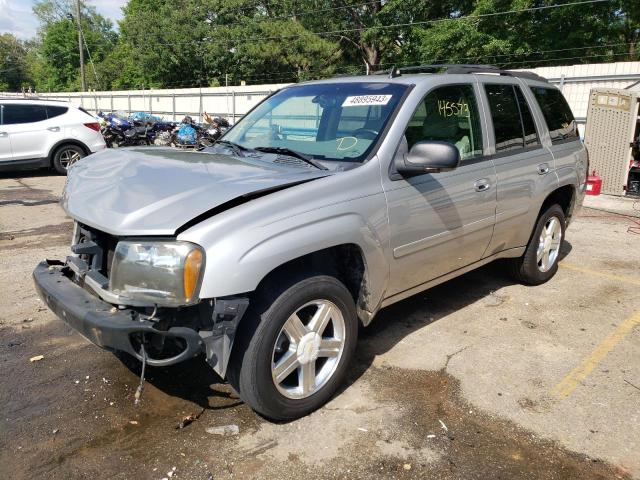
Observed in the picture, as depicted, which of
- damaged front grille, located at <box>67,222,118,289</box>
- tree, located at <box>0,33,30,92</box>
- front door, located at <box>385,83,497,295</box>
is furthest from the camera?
tree, located at <box>0,33,30,92</box>

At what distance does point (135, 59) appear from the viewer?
162 ft

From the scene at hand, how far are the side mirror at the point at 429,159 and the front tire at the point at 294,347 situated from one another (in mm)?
865

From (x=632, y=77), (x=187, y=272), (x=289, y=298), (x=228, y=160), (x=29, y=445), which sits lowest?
(x=29, y=445)

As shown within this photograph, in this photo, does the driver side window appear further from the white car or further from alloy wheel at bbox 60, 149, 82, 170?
the white car

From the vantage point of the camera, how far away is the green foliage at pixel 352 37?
89.3 ft

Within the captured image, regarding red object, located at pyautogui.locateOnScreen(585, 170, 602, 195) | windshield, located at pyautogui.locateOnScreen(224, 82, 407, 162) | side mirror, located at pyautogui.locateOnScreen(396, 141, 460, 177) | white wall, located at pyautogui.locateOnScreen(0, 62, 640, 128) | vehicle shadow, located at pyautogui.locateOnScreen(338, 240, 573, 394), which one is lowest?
vehicle shadow, located at pyautogui.locateOnScreen(338, 240, 573, 394)

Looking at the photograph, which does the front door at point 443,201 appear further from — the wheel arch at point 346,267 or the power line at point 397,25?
the power line at point 397,25

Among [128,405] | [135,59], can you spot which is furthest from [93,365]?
[135,59]

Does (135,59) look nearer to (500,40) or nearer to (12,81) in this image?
(500,40)

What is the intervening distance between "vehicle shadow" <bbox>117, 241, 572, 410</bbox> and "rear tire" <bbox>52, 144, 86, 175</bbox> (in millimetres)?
9507

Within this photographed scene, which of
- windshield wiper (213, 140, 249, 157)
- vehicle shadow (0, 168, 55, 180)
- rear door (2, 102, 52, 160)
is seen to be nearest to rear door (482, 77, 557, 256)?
windshield wiper (213, 140, 249, 157)

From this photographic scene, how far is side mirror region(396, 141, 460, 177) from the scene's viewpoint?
317cm

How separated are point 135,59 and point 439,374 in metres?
52.0

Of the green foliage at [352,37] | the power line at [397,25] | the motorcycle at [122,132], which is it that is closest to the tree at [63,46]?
the green foliage at [352,37]
